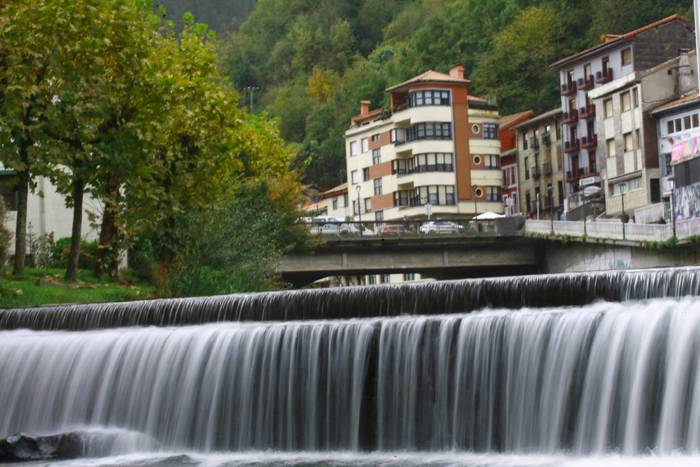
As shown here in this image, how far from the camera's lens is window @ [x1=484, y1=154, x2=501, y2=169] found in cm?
13050

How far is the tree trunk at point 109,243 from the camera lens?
50.2 meters

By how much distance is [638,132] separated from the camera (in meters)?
98.5

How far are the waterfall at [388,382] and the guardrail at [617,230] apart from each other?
134 feet

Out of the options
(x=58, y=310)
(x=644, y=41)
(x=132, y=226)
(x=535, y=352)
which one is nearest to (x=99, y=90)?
(x=132, y=226)

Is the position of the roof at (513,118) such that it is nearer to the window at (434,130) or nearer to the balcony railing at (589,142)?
the window at (434,130)

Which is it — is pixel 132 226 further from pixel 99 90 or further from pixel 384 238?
pixel 384 238

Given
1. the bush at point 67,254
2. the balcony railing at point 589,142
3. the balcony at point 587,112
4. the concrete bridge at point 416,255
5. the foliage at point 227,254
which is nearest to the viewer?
the foliage at point 227,254

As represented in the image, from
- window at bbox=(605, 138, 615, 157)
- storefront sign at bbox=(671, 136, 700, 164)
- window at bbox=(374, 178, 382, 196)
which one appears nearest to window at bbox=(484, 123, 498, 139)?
window at bbox=(374, 178, 382, 196)

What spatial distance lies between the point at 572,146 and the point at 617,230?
4130cm

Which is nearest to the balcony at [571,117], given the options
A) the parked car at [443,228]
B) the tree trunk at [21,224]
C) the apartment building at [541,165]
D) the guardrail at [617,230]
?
the apartment building at [541,165]

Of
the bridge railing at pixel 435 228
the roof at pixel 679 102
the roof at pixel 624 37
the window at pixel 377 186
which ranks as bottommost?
the bridge railing at pixel 435 228

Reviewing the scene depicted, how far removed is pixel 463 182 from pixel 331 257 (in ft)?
163

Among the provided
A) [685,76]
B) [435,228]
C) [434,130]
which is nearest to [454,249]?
[435,228]

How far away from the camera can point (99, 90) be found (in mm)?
44969
